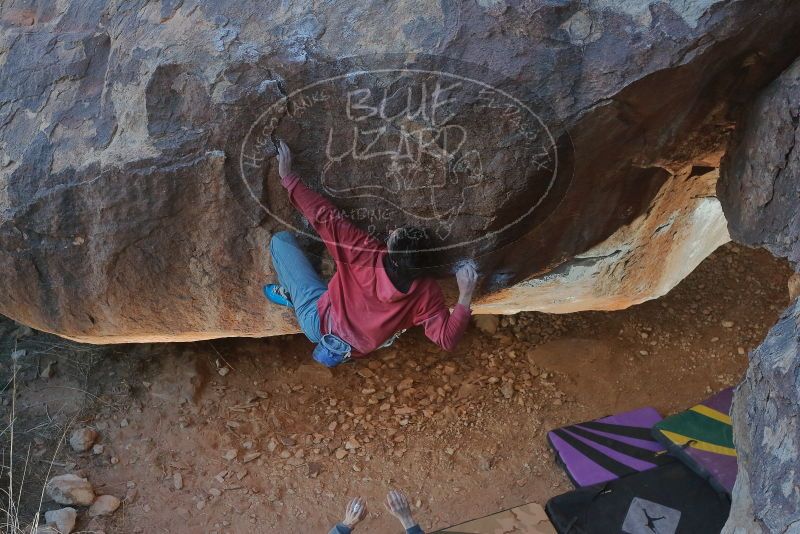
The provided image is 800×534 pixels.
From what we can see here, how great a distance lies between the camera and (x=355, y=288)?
2.21m

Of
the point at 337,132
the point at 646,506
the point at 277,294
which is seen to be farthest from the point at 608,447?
the point at 337,132

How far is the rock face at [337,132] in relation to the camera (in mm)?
1850

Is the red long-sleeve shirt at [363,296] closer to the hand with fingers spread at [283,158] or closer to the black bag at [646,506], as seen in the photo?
the hand with fingers spread at [283,158]

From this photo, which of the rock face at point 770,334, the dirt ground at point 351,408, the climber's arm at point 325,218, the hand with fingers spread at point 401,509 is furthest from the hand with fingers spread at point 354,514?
the rock face at point 770,334

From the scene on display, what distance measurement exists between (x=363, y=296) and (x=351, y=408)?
101cm

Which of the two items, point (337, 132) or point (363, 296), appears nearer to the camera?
point (337, 132)

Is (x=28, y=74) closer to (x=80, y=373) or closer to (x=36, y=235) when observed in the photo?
(x=36, y=235)

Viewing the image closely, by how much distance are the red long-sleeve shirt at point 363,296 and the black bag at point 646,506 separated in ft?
3.09

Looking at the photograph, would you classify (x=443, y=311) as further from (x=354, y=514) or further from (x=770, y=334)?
(x=770, y=334)

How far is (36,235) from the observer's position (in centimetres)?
231

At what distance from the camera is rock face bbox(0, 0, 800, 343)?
6.07 ft

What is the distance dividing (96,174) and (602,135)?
1.44 meters

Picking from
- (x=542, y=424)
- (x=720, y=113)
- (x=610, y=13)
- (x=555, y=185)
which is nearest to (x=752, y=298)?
(x=542, y=424)

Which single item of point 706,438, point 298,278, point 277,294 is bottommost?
point 706,438
